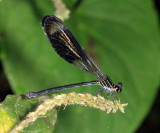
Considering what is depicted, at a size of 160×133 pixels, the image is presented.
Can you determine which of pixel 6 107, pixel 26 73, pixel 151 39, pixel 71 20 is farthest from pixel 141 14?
pixel 6 107

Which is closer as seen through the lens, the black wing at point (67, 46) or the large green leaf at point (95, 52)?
the black wing at point (67, 46)

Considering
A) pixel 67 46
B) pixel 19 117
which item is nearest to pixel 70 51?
pixel 67 46

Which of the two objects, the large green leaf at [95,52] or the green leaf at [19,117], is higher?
the green leaf at [19,117]

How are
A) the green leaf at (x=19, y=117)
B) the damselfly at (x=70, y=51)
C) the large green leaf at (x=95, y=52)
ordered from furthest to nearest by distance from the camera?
the large green leaf at (x=95, y=52)
the damselfly at (x=70, y=51)
the green leaf at (x=19, y=117)

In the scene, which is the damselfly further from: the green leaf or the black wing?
the green leaf

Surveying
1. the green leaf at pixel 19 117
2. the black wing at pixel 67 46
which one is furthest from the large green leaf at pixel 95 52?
the green leaf at pixel 19 117

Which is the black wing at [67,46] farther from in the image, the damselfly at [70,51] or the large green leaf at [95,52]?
the large green leaf at [95,52]

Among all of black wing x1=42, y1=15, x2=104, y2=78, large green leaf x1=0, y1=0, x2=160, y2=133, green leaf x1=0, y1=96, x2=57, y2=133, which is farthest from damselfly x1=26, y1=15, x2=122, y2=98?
green leaf x1=0, y1=96, x2=57, y2=133

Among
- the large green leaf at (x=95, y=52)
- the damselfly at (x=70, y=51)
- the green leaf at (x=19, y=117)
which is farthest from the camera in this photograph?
the large green leaf at (x=95, y=52)
